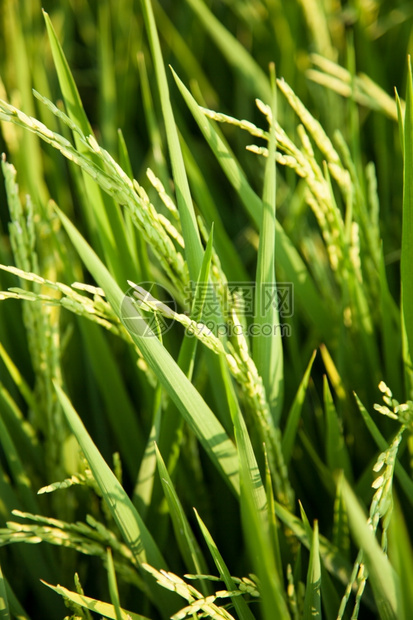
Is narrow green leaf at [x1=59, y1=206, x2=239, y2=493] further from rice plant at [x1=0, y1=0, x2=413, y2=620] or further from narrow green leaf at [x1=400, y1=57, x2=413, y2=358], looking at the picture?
narrow green leaf at [x1=400, y1=57, x2=413, y2=358]

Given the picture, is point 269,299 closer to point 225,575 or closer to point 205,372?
point 205,372

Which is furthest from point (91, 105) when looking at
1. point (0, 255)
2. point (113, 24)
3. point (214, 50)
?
point (0, 255)

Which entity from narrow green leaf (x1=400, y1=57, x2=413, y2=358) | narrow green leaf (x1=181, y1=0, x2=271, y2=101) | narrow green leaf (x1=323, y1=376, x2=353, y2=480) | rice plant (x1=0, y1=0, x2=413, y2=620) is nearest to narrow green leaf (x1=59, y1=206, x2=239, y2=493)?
rice plant (x1=0, y1=0, x2=413, y2=620)

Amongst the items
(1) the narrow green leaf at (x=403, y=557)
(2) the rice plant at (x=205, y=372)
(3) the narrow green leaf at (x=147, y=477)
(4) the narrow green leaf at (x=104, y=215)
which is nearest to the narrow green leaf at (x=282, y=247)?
(2) the rice plant at (x=205, y=372)

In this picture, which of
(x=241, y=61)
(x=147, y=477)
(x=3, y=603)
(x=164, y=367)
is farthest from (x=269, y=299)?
(x=241, y=61)

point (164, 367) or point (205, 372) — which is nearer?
point (164, 367)

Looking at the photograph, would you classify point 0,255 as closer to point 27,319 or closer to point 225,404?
point 27,319

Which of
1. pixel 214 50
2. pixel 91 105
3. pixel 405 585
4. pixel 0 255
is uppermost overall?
pixel 214 50

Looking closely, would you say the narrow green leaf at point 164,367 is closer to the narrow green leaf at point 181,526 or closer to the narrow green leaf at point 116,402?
the narrow green leaf at point 181,526
